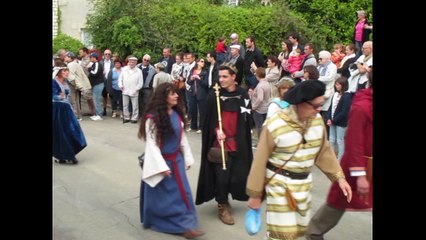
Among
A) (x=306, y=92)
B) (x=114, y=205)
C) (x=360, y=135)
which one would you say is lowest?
(x=114, y=205)

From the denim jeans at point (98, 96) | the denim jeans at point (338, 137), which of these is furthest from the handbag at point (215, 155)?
the denim jeans at point (98, 96)

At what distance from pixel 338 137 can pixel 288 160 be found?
4755 millimetres

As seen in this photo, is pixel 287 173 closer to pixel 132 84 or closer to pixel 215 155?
pixel 215 155

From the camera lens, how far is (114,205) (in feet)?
23.5

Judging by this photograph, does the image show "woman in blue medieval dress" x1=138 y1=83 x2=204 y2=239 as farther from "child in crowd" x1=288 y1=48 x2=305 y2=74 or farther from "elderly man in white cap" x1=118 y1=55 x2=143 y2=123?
"elderly man in white cap" x1=118 y1=55 x2=143 y2=123

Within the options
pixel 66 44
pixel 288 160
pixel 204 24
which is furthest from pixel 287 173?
pixel 66 44

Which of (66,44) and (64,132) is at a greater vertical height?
(66,44)

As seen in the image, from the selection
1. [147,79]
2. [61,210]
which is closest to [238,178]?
[61,210]

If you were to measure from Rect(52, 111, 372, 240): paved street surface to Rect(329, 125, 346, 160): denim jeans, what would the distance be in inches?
23.5

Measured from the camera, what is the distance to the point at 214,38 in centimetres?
1570

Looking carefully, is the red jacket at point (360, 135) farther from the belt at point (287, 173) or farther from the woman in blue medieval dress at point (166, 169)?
the woman in blue medieval dress at point (166, 169)

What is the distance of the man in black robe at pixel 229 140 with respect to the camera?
6.43 meters
